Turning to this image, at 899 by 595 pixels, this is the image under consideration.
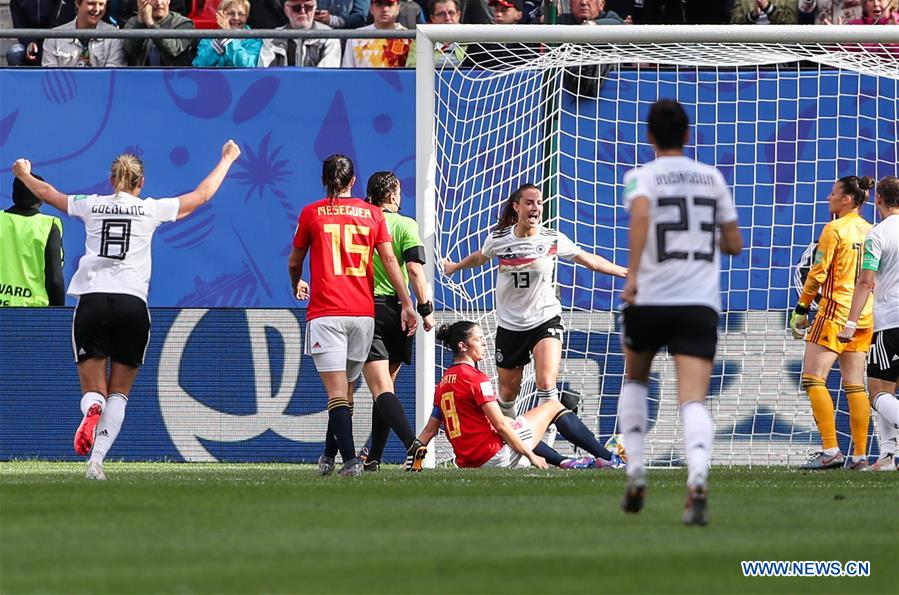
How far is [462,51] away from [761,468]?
15.1 feet

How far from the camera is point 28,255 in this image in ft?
48.6

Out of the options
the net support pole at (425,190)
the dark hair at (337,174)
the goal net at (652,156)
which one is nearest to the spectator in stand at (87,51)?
the goal net at (652,156)

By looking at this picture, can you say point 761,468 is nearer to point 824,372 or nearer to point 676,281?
point 824,372

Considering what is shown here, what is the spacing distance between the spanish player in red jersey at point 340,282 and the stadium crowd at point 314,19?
4.01 m

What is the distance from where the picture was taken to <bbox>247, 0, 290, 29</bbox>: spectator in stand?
16.6 m

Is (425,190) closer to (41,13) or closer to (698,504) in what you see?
(41,13)

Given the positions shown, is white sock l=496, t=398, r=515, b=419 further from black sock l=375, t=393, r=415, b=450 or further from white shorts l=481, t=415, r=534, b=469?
black sock l=375, t=393, r=415, b=450

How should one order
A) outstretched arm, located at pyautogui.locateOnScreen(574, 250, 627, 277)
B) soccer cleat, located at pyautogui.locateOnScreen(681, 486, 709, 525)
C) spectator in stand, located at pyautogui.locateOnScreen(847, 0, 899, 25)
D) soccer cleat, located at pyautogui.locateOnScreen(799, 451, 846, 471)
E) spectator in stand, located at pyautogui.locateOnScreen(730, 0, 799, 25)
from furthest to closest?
1. spectator in stand, located at pyautogui.locateOnScreen(730, 0, 799, 25)
2. spectator in stand, located at pyautogui.locateOnScreen(847, 0, 899, 25)
3. soccer cleat, located at pyautogui.locateOnScreen(799, 451, 846, 471)
4. outstretched arm, located at pyautogui.locateOnScreen(574, 250, 627, 277)
5. soccer cleat, located at pyautogui.locateOnScreen(681, 486, 709, 525)

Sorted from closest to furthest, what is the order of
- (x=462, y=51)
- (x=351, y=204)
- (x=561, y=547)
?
(x=561, y=547) → (x=351, y=204) → (x=462, y=51)

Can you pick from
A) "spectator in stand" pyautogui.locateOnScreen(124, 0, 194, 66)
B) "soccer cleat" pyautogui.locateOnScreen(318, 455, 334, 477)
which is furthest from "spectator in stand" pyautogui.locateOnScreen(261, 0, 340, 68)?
"soccer cleat" pyautogui.locateOnScreen(318, 455, 334, 477)

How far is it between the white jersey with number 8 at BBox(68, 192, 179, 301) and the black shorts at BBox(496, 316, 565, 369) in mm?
3171

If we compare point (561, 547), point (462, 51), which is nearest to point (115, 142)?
point (462, 51)

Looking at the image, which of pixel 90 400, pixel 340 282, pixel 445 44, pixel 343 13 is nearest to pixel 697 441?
pixel 340 282

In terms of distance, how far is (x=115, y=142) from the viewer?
49.7 ft
